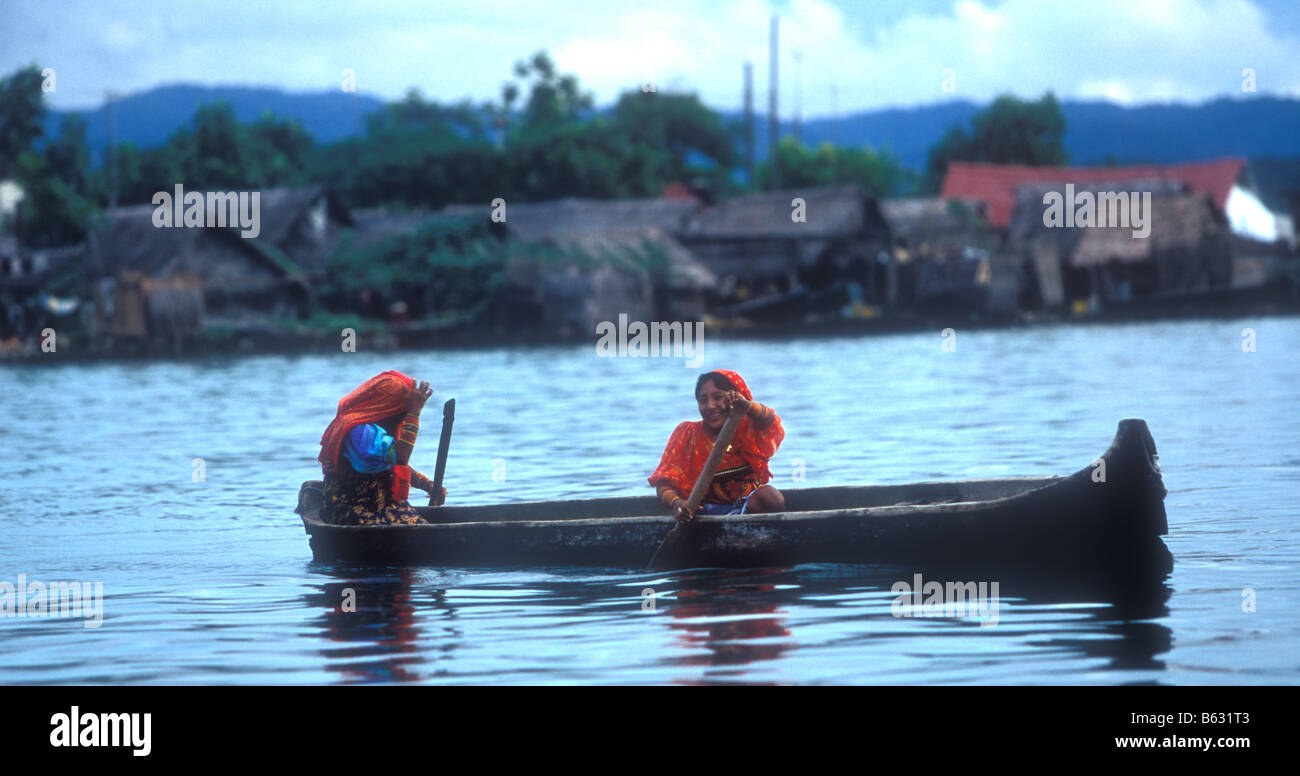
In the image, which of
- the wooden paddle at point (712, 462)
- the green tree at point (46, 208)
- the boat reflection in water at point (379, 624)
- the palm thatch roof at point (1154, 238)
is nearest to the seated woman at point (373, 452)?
the boat reflection in water at point (379, 624)

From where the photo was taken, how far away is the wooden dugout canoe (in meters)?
6.91

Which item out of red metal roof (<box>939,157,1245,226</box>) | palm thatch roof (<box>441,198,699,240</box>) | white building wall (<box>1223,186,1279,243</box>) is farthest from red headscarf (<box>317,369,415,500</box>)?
white building wall (<box>1223,186,1279,243</box>)

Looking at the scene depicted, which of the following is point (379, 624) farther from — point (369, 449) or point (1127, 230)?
point (1127, 230)

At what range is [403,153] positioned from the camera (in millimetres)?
51250

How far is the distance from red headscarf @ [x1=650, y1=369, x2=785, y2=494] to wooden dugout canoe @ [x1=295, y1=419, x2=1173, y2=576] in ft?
0.70

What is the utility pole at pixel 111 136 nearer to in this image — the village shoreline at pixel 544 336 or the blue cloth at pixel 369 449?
the village shoreline at pixel 544 336

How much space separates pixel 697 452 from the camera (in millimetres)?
7641

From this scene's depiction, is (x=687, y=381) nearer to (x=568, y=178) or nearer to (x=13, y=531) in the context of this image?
(x=13, y=531)

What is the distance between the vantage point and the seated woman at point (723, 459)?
7.27 metres

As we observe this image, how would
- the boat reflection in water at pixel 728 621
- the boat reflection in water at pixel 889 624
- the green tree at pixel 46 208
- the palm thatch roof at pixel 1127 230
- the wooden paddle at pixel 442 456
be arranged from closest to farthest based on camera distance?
1. the boat reflection in water at pixel 889 624
2. the boat reflection in water at pixel 728 621
3. the wooden paddle at pixel 442 456
4. the green tree at pixel 46 208
5. the palm thatch roof at pixel 1127 230

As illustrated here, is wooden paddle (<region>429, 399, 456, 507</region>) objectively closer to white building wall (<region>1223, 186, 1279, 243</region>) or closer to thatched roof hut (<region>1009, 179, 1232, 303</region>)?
thatched roof hut (<region>1009, 179, 1232, 303</region>)

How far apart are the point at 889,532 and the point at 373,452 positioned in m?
2.48

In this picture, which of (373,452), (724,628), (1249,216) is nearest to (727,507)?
(724,628)
